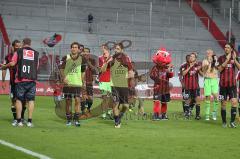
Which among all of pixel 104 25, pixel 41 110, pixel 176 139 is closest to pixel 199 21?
pixel 104 25

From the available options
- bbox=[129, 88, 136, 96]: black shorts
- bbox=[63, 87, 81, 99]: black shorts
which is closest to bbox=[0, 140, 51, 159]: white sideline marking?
bbox=[63, 87, 81, 99]: black shorts

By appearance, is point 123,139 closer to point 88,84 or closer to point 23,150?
point 23,150

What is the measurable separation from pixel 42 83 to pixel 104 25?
404 inches

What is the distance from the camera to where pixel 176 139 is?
11281mm

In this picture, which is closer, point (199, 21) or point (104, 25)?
point (104, 25)

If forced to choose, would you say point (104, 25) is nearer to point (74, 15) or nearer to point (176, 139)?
point (74, 15)

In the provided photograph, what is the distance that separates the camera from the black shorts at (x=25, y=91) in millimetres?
12961

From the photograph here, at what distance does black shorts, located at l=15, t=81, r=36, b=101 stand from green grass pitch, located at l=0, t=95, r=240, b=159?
669 mm

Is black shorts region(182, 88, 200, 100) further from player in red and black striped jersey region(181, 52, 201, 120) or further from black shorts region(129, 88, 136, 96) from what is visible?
black shorts region(129, 88, 136, 96)

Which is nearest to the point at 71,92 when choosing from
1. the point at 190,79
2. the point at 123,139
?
the point at 123,139

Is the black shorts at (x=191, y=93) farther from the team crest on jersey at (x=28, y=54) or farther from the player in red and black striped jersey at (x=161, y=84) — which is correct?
the team crest on jersey at (x=28, y=54)

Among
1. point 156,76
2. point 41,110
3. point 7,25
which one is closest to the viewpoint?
point 156,76

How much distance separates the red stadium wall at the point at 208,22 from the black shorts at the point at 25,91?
87.6 feet

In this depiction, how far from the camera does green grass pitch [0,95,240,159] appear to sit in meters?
9.14
